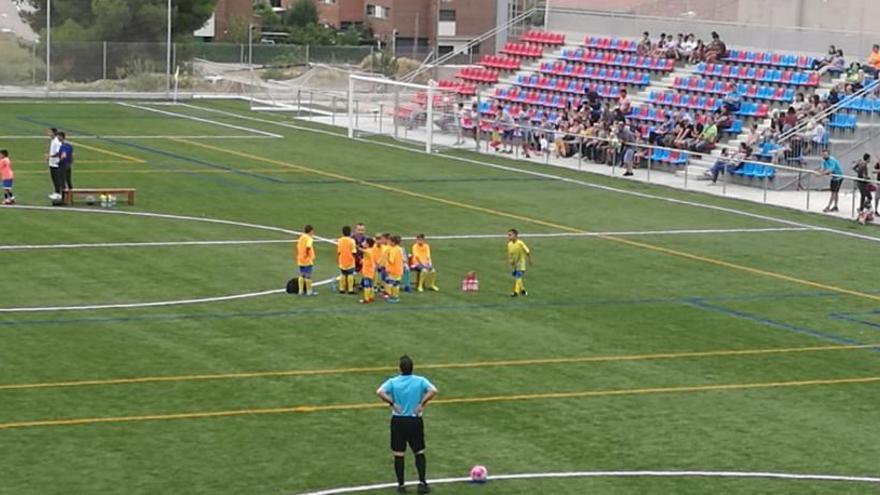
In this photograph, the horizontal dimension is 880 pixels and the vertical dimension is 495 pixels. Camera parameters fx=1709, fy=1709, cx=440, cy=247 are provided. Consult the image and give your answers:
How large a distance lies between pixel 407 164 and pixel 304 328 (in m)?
28.9

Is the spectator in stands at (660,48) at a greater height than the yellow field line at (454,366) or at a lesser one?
greater

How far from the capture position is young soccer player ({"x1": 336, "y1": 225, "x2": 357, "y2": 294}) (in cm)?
3375

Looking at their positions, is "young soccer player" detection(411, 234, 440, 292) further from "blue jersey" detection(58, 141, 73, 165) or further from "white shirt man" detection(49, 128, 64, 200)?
"white shirt man" detection(49, 128, 64, 200)

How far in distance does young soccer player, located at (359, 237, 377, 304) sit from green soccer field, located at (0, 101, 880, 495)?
→ 0.72 m

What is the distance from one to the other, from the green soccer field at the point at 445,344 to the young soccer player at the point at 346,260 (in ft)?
1.44

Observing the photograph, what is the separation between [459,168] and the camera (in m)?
58.8

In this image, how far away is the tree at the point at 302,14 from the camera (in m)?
119

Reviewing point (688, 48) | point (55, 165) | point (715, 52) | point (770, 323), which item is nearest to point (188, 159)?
point (55, 165)

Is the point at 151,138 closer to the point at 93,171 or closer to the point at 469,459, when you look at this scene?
the point at 93,171

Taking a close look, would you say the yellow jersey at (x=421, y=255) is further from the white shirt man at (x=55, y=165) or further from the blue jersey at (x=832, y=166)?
the blue jersey at (x=832, y=166)

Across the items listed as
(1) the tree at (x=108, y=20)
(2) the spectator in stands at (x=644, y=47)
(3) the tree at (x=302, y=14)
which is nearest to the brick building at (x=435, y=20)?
(3) the tree at (x=302, y=14)

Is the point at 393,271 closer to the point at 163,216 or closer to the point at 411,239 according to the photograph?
the point at 411,239

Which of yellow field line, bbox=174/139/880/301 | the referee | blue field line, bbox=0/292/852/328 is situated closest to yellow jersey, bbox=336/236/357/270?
blue field line, bbox=0/292/852/328

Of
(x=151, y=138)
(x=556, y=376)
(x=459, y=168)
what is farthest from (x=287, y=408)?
(x=151, y=138)
